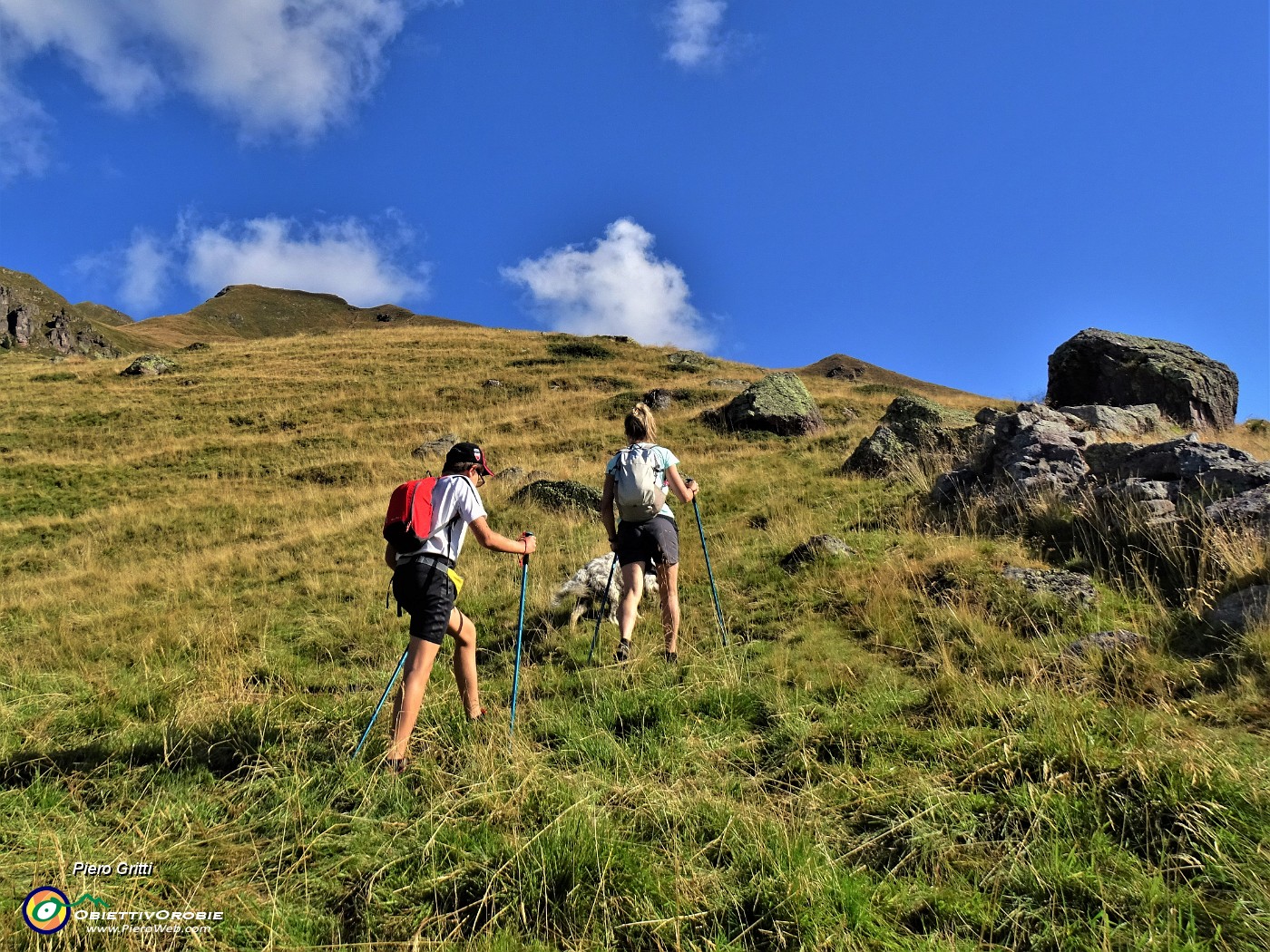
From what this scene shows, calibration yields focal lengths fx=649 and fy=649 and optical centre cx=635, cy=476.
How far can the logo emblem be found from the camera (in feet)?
9.21

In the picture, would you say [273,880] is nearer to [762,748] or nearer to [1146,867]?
[762,748]

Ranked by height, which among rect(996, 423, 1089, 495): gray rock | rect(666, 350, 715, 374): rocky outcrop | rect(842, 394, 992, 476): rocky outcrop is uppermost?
rect(666, 350, 715, 374): rocky outcrop

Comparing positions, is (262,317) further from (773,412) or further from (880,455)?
(880,455)

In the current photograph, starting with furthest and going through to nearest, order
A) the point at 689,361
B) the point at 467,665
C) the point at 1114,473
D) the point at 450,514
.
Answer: the point at 689,361 < the point at 1114,473 < the point at 467,665 < the point at 450,514

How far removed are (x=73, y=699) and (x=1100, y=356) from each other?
2121 cm

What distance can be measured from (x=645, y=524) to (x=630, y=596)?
27.1 inches

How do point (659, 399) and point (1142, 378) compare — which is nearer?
point (1142, 378)

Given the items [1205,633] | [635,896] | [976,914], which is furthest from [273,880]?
[1205,633]

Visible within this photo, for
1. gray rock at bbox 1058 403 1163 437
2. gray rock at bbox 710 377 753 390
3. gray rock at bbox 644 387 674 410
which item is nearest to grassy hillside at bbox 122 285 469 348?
gray rock at bbox 710 377 753 390

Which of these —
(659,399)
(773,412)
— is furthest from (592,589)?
(659,399)

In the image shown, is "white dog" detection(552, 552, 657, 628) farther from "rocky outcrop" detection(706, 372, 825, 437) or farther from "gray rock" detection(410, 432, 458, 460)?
"gray rock" detection(410, 432, 458, 460)

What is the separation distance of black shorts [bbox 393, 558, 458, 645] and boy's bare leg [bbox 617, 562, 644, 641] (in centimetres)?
196

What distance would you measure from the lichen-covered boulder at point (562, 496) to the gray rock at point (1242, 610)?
29.9ft

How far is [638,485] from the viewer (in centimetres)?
603
